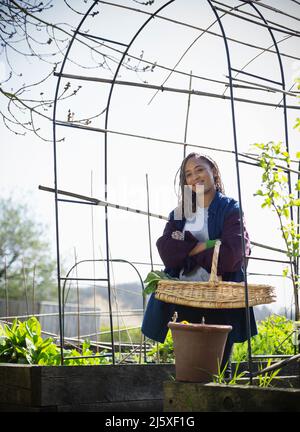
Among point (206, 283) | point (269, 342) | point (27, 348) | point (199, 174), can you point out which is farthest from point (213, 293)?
point (269, 342)

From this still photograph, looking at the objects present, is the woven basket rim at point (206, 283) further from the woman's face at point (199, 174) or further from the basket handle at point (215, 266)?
the woman's face at point (199, 174)

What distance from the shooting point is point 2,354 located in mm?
4375

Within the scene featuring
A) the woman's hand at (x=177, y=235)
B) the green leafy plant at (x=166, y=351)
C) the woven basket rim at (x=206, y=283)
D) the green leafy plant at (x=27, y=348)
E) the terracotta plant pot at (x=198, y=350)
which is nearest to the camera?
the terracotta plant pot at (x=198, y=350)

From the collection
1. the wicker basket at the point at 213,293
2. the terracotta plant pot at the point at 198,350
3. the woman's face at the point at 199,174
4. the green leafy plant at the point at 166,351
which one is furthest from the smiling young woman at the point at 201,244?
the green leafy plant at the point at 166,351

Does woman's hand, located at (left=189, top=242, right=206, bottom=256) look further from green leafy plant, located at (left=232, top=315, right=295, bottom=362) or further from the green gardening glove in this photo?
green leafy plant, located at (left=232, top=315, right=295, bottom=362)

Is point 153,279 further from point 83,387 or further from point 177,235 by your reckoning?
point 83,387

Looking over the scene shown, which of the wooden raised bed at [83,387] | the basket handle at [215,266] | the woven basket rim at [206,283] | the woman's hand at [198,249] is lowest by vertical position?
the wooden raised bed at [83,387]

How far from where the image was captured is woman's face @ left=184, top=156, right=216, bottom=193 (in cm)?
390

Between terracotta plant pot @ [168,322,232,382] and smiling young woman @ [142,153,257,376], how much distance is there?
0.43 metres

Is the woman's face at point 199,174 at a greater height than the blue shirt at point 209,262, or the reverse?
the woman's face at point 199,174

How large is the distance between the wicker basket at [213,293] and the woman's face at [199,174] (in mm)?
536

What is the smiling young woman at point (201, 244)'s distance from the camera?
3680 millimetres

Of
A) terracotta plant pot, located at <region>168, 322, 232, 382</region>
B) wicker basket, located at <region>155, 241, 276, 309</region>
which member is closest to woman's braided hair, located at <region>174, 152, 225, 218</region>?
wicker basket, located at <region>155, 241, 276, 309</region>

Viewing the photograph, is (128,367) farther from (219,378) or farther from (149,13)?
(149,13)
